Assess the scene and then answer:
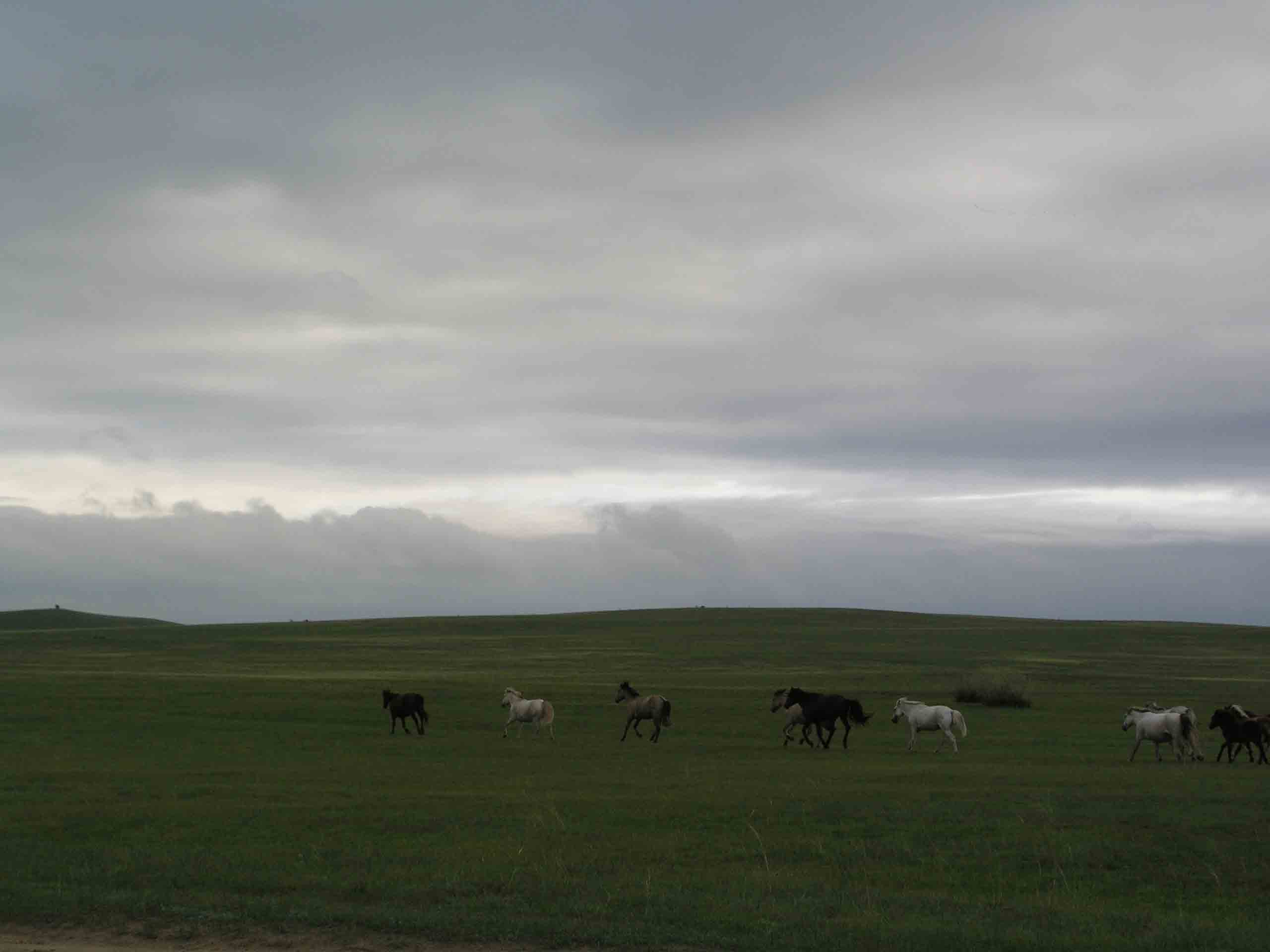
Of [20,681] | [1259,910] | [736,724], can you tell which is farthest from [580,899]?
[20,681]

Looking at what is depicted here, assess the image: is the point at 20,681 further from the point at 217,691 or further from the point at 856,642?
the point at 856,642

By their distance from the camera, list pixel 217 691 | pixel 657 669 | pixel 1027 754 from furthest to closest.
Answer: pixel 657 669
pixel 217 691
pixel 1027 754

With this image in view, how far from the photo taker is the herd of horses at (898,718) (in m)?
31.0

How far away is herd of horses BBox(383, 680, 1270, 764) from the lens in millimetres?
31031

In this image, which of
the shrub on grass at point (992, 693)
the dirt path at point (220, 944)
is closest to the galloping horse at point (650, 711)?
the shrub on grass at point (992, 693)

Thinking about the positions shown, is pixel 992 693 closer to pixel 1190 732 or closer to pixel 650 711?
pixel 1190 732

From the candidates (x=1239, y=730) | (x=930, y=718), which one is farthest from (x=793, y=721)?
(x=1239, y=730)

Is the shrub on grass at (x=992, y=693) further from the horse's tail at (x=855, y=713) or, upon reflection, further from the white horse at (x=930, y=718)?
the horse's tail at (x=855, y=713)

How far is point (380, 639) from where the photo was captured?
126062 mm

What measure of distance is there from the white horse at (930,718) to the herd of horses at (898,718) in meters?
0.02

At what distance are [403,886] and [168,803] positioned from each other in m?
8.48

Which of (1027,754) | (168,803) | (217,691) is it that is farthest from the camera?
(217,691)

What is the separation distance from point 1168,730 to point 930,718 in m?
5.96

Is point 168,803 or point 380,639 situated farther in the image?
point 380,639
